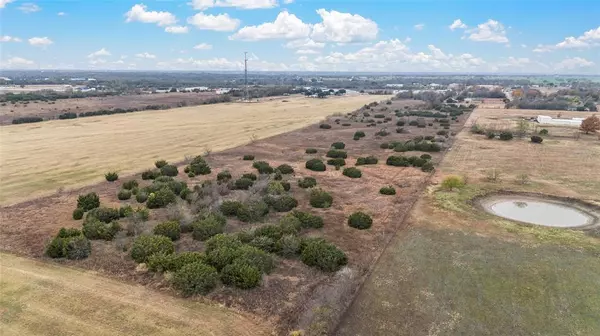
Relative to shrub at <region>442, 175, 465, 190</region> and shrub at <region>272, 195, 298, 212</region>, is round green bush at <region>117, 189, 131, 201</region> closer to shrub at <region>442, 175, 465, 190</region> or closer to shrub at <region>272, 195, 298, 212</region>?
shrub at <region>272, 195, 298, 212</region>

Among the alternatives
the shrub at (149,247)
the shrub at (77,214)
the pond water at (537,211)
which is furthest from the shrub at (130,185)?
the pond water at (537,211)

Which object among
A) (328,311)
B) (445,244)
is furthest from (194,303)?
(445,244)

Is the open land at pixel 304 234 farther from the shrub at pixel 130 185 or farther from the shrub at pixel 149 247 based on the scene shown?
the shrub at pixel 130 185

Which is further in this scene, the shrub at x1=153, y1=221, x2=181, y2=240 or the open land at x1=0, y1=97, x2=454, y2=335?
the shrub at x1=153, y1=221, x2=181, y2=240

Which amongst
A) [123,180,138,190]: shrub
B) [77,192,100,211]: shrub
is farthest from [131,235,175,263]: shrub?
[123,180,138,190]: shrub

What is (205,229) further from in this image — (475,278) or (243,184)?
(475,278)

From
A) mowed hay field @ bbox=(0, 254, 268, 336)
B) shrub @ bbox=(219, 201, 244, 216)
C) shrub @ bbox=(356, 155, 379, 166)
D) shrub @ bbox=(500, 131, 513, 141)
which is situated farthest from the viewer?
shrub @ bbox=(500, 131, 513, 141)
